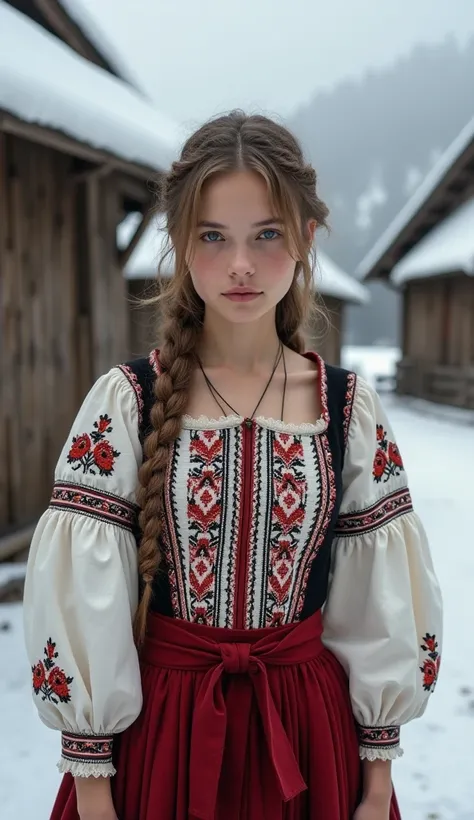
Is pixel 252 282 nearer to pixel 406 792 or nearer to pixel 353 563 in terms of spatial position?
pixel 353 563

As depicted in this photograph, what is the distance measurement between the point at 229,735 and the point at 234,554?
26cm

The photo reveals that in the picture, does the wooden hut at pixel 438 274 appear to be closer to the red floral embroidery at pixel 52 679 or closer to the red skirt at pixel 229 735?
the red skirt at pixel 229 735

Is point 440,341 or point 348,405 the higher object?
point 440,341

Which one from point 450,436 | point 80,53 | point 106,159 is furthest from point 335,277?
point 106,159

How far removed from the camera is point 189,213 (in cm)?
89

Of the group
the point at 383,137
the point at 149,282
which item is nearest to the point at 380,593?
the point at 149,282

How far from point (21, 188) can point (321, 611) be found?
8.94 feet

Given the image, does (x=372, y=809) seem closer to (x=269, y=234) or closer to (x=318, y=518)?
(x=318, y=518)

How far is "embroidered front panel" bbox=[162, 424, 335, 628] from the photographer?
3.04 ft

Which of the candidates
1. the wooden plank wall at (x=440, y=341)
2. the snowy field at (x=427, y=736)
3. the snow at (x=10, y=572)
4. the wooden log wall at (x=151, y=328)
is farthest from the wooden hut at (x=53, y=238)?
the wooden plank wall at (x=440, y=341)

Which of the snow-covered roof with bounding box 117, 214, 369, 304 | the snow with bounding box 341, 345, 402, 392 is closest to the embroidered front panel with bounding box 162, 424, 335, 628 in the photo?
the snow-covered roof with bounding box 117, 214, 369, 304

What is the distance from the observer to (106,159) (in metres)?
3.13

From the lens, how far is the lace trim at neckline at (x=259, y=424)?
0.95 m

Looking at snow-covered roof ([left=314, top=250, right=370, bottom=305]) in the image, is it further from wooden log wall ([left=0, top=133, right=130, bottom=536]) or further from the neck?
the neck
